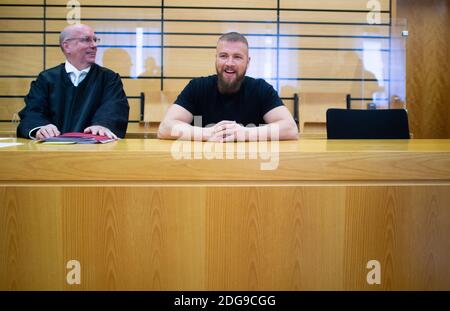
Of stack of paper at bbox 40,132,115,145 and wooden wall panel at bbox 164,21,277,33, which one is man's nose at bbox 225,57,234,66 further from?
wooden wall panel at bbox 164,21,277,33

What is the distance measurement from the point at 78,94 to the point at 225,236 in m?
1.93

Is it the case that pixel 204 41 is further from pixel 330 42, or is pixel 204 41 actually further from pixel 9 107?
pixel 9 107

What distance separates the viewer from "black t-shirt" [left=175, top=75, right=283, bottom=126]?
2.71 m

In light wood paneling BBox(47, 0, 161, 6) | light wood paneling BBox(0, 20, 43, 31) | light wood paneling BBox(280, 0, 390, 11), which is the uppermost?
light wood paneling BBox(280, 0, 390, 11)

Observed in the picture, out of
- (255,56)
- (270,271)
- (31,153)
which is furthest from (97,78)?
(255,56)

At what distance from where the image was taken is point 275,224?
4.78ft

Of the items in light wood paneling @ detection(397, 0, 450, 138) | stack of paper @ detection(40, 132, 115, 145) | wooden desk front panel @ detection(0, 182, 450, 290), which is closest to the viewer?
wooden desk front panel @ detection(0, 182, 450, 290)

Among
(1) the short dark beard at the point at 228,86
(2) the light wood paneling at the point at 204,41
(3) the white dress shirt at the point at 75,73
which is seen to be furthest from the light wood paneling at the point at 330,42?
(3) the white dress shirt at the point at 75,73

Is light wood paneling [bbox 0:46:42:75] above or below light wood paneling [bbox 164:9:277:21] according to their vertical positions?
below

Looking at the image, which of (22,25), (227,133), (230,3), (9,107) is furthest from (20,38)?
(227,133)

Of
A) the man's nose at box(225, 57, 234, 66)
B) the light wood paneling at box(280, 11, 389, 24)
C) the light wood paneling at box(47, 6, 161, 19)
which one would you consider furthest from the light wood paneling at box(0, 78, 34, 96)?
the man's nose at box(225, 57, 234, 66)

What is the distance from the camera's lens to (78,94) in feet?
9.72

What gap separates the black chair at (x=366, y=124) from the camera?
2775 millimetres

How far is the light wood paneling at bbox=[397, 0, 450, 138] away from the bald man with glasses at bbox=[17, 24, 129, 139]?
4.26m
